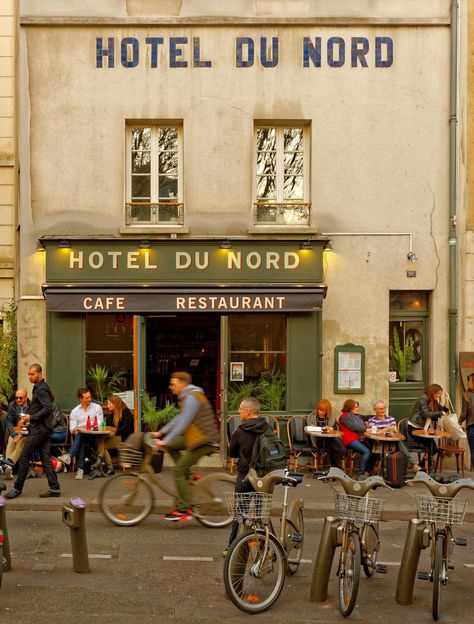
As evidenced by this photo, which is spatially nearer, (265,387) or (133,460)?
(133,460)

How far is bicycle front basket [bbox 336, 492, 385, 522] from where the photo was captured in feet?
22.2

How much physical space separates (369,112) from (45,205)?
19.1 ft

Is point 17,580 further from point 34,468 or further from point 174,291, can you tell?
point 174,291

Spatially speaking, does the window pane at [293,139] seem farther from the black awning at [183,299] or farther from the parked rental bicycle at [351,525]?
the parked rental bicycle at [351,525]

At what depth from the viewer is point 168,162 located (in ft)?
45.5

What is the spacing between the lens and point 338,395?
13688 millimetres

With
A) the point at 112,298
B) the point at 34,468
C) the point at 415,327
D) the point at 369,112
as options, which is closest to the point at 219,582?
the point at 34,468

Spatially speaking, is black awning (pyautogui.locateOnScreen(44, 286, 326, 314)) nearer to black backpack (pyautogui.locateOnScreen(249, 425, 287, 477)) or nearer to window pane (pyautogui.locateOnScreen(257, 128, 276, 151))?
window pane (pyautogui.locateOnScreen(257, 128, 276, 151))

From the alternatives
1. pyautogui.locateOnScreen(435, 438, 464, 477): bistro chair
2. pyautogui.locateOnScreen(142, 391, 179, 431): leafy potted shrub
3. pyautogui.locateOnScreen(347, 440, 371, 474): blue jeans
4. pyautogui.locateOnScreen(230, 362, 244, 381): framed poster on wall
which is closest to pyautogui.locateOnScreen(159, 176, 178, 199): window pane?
pyautogui.locateOnScreen(230, 362, 244, 381): framed poster on wall

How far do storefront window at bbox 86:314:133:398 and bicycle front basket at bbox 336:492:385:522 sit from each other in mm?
7293

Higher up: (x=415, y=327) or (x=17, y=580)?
(x=415, y=327)

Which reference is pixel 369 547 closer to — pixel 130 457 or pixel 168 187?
pixel 130 457

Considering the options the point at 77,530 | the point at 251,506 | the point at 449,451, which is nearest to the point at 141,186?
the point at 449,451

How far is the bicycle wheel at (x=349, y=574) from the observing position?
21.2ft
